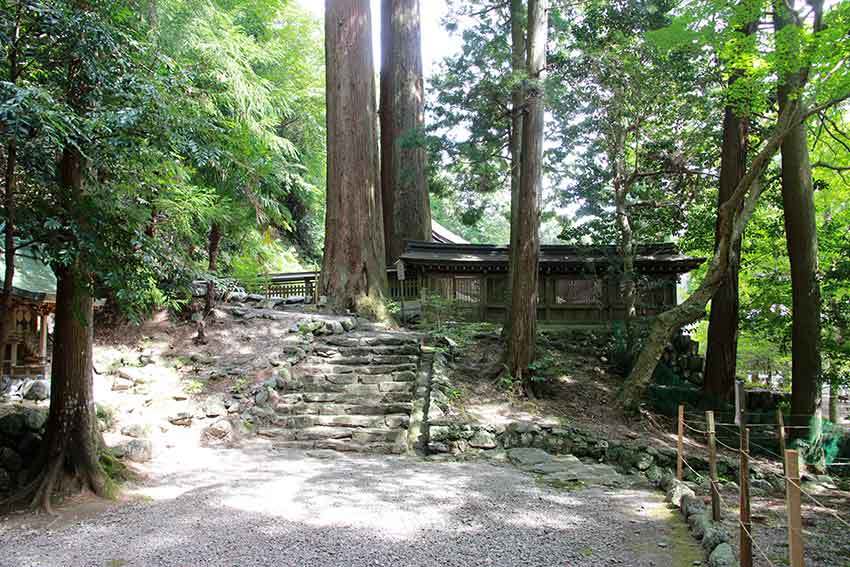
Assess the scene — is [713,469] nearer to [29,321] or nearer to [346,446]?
[346,446]

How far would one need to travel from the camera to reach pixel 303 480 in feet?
21.2

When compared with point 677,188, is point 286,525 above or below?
below

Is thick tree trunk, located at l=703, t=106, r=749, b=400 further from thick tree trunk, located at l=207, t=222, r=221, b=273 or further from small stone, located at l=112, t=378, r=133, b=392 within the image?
small stone, located at l=112, t=378, r=133, b=392

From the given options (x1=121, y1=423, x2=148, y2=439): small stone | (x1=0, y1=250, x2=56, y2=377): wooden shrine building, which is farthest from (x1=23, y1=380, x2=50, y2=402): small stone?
(x1=0, y1=250, x2=56, y2=377): wooden shrine building

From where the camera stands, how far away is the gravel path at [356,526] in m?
Result: 4.33

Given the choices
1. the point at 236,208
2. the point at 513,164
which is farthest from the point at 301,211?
the point at 513,164

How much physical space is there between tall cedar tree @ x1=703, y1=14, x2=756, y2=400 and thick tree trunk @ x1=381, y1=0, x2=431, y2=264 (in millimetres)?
9369

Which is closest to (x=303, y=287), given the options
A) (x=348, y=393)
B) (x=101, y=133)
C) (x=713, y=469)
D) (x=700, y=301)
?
(x=348, y=393)

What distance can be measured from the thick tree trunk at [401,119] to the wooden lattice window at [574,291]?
482 centimetres

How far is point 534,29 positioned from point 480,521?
9.31 meters

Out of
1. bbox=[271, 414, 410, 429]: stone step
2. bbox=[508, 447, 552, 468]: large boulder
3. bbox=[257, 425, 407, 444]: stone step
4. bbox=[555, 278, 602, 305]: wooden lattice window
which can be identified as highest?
bbox=[555, 278, 602, 305]: wooden lattice window

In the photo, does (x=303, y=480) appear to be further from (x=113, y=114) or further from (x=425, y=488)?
(x=113, y=114)

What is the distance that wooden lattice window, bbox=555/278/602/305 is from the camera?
1748 centimetres

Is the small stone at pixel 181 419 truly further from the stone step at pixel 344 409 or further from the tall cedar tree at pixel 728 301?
the tall cedar tree at pixel 728 301
